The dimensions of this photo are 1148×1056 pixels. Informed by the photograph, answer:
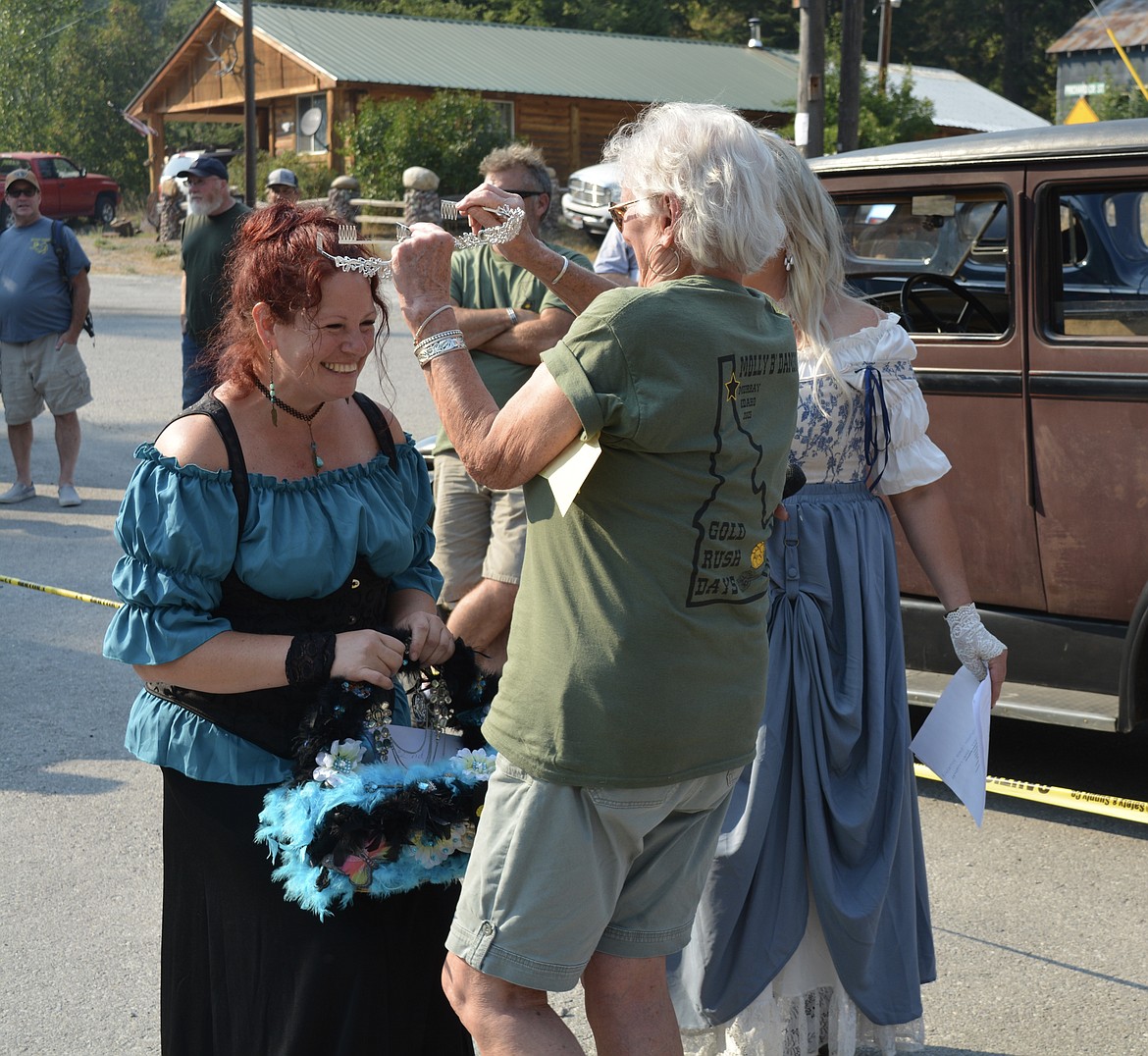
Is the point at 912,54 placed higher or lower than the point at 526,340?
higher

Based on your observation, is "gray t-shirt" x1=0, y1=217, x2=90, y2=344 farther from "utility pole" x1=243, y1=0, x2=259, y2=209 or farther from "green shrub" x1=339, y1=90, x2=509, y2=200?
"green shrub" x1=339, y1=90, x2=509, y2=200

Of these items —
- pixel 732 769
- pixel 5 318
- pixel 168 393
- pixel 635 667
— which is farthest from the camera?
pixel 168 393

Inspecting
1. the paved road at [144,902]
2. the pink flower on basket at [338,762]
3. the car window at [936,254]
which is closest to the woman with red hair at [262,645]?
the pink flower on basket at [338,762]

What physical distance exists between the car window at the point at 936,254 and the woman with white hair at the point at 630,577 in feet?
8.75

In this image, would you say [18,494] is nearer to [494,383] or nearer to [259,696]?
[494,383]

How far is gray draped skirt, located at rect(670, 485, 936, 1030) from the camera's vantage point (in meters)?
2.87

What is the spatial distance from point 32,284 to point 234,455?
22.9 ft

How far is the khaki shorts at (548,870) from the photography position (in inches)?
81.3

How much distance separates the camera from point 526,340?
198 inches

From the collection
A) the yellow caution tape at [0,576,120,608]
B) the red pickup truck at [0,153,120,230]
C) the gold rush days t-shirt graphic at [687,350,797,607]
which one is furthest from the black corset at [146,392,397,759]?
the red pickup truck at [0,153,120,230]

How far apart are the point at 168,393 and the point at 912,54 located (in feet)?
166

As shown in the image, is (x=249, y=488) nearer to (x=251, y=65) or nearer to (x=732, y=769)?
(x=732, y=769)

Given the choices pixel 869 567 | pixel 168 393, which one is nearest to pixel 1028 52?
pixel 168 393

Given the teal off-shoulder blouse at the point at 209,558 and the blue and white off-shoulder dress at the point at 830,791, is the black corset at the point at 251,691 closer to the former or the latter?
the teal off-shoulder blouse at the point at 209,558
